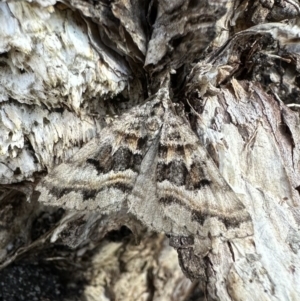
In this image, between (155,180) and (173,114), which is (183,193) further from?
(173,114)

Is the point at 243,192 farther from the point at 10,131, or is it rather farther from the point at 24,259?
the point at 24,259

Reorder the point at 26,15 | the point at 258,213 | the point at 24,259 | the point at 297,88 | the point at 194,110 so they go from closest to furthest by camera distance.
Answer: the point at 26,15 < the point at 258,213 < the point at 194,110 < the point at 297,88 < the point at 24,259

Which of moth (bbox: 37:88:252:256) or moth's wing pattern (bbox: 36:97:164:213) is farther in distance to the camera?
moth's wing pattern (bbox: 36:97:164:213)

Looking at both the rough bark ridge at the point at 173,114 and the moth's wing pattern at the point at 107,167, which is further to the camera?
the moth's wing pattern at the point at 107,167

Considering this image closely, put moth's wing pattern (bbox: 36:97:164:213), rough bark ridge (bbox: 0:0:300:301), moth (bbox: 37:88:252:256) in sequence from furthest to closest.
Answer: moth's wing pattern (bbox: 36:97:164:213) → moth (bbox: 37:88:252:256) → rough bark ridge (bbox: 0:0:300:301)

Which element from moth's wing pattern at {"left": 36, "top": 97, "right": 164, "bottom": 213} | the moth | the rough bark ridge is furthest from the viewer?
moth's wing pattern at {"left": 36, "top": 97, "right": 164, "bottom": 213}

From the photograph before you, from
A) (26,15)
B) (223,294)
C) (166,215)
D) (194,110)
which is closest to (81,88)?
(26,15)
